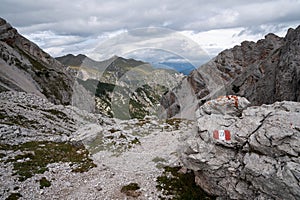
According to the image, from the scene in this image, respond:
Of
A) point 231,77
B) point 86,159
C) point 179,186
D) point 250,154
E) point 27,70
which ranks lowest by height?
point 231,77

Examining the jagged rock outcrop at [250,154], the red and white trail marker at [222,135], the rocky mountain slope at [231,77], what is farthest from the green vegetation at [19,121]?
the rocky mountain slope at [231,77]

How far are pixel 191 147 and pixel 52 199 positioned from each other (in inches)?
404

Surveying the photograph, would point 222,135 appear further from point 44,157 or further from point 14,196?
point 44,157

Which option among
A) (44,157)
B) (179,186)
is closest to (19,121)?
(44,157)

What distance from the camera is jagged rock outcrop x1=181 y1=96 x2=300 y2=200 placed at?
12070mm

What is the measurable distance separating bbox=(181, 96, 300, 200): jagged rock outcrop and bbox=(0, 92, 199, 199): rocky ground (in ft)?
10.9

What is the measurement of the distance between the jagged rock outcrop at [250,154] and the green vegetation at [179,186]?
0.62 meters

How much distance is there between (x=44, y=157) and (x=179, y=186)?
Answer: 14.5 meters

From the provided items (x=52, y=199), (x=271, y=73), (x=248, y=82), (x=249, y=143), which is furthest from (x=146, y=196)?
(x=248, y=82)

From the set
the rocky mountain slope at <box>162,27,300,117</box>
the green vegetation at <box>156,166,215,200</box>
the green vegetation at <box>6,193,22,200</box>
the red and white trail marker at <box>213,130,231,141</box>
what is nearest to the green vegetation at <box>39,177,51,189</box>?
the green vegetation at <box>6,193,22,200</box>

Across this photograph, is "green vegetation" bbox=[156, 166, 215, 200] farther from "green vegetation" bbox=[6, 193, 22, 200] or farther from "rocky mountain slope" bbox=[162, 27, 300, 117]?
"rocky mountain slope" bbox=[162, 27, 300, 117]

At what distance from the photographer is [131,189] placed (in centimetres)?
1722

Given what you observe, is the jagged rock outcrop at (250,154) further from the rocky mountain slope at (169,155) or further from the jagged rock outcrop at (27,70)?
the jagged rock outcrop at (27,70)

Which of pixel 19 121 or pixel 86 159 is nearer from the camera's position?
pixel 86 159
